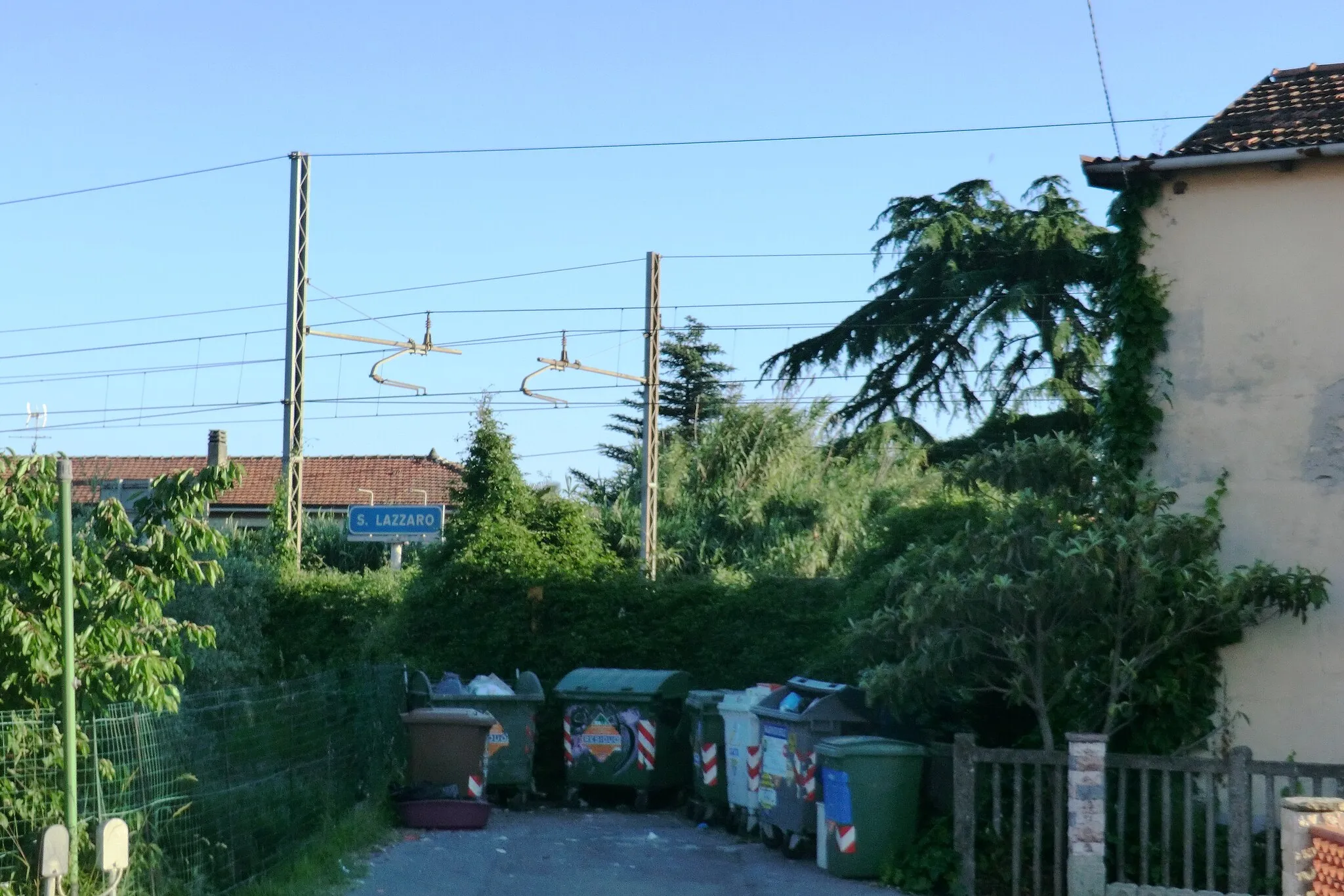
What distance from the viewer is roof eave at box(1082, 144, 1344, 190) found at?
11.1 m

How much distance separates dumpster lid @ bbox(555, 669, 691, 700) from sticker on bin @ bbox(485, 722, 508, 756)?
0.90 metres

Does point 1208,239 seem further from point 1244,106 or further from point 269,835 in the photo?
point 269,835

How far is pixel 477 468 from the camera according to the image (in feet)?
59.6

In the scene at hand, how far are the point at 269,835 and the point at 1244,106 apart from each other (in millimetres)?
9913

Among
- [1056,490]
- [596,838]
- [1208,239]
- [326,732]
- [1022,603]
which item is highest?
[1208,239]

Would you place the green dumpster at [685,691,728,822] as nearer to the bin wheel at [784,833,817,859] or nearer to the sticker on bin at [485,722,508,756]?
the bin wheel at [784,833,817,859]

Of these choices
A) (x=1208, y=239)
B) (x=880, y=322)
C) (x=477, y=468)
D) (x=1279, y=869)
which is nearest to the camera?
(x=1279, y=869)

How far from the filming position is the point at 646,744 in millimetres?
14859

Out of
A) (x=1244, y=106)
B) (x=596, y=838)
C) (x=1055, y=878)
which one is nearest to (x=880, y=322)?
(x=1244, y=106)

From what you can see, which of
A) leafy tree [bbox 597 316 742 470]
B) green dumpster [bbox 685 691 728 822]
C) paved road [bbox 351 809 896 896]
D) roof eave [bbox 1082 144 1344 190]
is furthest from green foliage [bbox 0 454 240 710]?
leafy tree [bbox 597 316 742 470]

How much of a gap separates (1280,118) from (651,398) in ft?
43.4

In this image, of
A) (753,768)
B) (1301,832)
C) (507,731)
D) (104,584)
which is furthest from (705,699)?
(1301,832)

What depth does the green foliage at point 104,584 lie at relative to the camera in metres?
8.08

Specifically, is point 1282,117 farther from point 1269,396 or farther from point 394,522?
point 394,522
